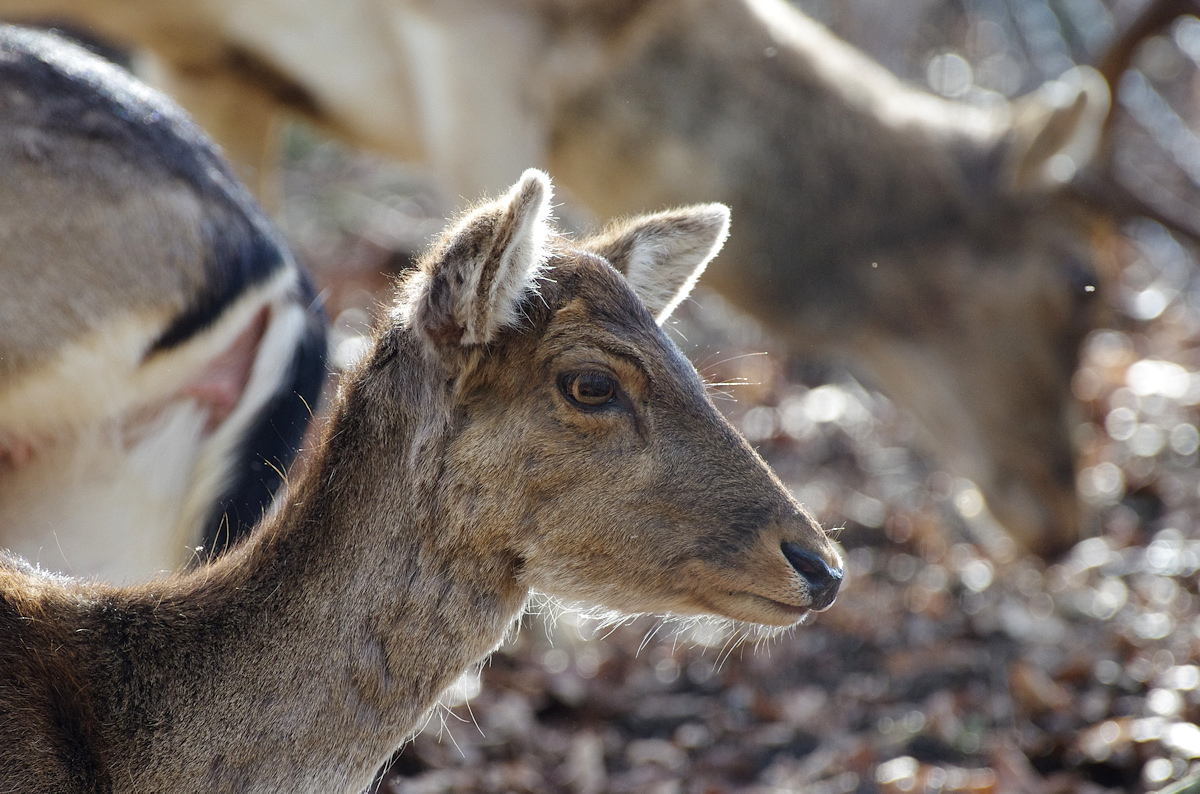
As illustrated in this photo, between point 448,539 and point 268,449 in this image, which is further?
point 268,449

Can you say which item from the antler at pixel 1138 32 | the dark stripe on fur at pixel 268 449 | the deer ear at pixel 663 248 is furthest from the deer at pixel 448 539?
the antler at pixel 1138 32

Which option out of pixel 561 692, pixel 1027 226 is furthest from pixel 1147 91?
pixel 561 692

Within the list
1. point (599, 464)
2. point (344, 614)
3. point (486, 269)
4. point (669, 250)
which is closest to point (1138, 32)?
point (669, 250)

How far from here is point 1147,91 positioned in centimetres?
1240

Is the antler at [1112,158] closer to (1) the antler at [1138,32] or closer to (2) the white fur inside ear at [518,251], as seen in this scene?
(1) the antler at [1138,32]

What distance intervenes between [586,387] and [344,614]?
0.77 m

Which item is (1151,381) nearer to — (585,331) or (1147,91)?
(1147,91)

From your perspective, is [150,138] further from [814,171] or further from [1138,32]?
[1138,32]

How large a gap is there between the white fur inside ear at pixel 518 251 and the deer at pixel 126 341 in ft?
3.76

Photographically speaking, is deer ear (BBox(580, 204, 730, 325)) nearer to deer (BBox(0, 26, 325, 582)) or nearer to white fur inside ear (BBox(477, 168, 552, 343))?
white fur inside ear (BBox(477, 168, 552, 343))

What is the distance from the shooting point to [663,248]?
11.4 feet

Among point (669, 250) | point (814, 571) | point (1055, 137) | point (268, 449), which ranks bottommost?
point (1055, 137)

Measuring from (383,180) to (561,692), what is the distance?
7250mm

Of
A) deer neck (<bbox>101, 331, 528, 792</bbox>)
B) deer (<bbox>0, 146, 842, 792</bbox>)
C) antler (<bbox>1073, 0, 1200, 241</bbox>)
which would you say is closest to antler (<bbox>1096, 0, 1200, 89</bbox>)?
antler (<bbox>1073, 0, 1200, 241</bbox>)
